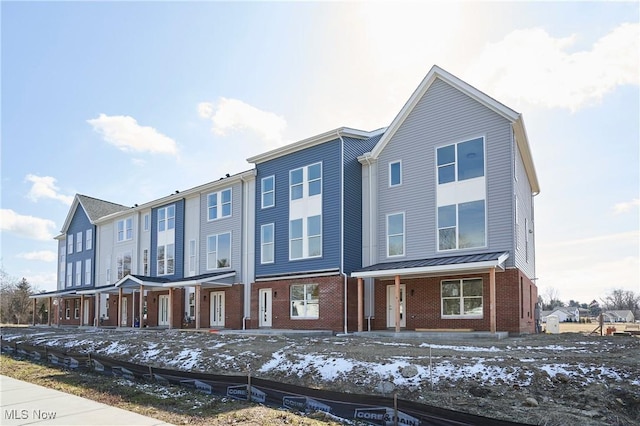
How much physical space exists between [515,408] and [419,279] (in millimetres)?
12724

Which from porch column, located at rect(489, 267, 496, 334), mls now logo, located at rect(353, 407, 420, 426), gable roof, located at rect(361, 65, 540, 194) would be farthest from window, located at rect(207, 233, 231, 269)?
mls now logo, located at rect(353, 407, 420, 426)

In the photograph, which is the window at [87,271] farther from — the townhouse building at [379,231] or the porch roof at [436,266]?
the porch roof at [436,266]

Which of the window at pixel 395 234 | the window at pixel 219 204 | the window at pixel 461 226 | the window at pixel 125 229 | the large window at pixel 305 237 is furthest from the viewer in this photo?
the window at pixel 125 229

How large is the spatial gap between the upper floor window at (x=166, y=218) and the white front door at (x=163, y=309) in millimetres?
4416

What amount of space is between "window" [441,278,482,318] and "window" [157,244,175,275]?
18.6m

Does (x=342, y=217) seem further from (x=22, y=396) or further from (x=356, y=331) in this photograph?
(x=22, y=396)

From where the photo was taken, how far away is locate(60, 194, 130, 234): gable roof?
4322 cm

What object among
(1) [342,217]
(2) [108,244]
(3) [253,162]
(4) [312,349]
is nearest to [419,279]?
(1) [342,217]

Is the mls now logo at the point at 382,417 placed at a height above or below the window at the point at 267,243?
below

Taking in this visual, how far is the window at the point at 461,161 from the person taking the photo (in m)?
20.6

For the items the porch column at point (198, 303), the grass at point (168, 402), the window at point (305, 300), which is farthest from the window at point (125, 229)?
the grass at point (168, 402)

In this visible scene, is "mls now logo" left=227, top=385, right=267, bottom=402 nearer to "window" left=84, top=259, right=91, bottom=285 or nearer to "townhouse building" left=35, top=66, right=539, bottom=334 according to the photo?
"townhouse building" left=35, top=66, right=539, bottom=334

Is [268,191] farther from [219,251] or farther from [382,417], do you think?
[382,417]

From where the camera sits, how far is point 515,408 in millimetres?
9125
